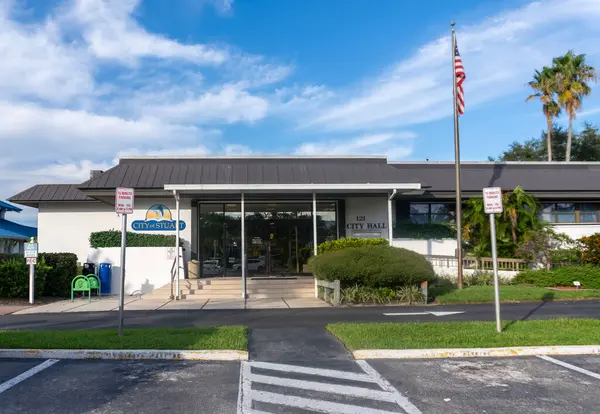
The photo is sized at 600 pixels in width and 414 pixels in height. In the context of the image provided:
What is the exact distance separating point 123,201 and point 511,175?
19746 mm

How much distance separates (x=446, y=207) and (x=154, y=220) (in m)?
12.7

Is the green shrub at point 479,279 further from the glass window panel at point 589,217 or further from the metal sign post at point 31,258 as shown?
the metal sign post at point 31,258

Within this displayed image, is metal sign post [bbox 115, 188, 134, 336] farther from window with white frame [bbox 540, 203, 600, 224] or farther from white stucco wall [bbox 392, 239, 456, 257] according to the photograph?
window with white frame [bbox 540, 203, 600, 224]

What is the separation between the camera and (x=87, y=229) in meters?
21.1

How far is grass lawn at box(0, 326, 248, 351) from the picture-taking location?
26.9ft

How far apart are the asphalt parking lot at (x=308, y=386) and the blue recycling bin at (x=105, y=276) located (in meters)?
11.6

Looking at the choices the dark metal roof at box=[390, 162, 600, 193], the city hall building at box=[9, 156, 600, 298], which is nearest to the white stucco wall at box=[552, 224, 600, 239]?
the city hall building at box=[9, 156, 600, 298]

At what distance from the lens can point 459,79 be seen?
56.7ft

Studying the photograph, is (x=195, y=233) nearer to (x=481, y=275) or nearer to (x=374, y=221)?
(x=374, y=221)

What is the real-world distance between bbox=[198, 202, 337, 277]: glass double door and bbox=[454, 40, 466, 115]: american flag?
680 cm

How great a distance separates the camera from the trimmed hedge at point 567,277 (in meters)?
18.3

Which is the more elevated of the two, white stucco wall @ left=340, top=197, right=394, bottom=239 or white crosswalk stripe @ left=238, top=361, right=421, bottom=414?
white stucco wall @ left=340, top=197, right=394, bottom=239

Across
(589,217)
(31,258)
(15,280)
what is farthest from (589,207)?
(15,280)

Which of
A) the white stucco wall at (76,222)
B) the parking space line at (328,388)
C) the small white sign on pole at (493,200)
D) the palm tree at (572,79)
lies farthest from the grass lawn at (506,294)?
the palm tree at (572,79)
